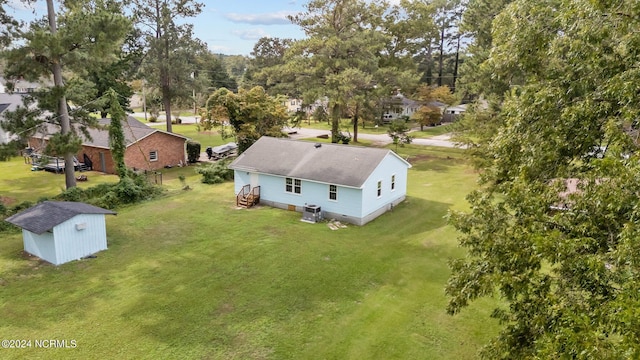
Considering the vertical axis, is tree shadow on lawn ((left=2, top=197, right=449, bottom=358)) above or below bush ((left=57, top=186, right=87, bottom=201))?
below

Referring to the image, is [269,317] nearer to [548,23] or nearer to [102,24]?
[548,23]

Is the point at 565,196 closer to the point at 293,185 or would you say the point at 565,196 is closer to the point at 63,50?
the point at 293,185

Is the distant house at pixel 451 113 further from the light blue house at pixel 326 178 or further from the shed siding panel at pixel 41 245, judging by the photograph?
the shed siding panel at pixel 41 245

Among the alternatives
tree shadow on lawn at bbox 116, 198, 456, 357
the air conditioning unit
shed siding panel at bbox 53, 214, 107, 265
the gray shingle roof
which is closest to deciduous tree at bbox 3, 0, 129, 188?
shed siding panel at bbox 53, 214, 107, 265

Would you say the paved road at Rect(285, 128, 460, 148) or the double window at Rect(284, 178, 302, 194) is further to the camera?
the paved road at Rect(285, 128, 460, 148)

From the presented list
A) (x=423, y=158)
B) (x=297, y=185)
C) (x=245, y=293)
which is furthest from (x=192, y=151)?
(x=245, y=293)

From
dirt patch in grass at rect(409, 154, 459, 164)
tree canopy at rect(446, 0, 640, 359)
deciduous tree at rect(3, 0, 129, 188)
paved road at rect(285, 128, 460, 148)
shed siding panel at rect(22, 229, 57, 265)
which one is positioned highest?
deciduous tree at rect(3, 0, 129, 188)

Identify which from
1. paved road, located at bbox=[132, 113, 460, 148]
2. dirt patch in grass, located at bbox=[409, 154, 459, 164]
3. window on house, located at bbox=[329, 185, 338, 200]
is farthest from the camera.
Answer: paved road, located at bbox=[132, 113, 460, 148]

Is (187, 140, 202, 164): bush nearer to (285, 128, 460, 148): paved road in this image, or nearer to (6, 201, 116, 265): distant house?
(285, 128, 460, 148): paved road
